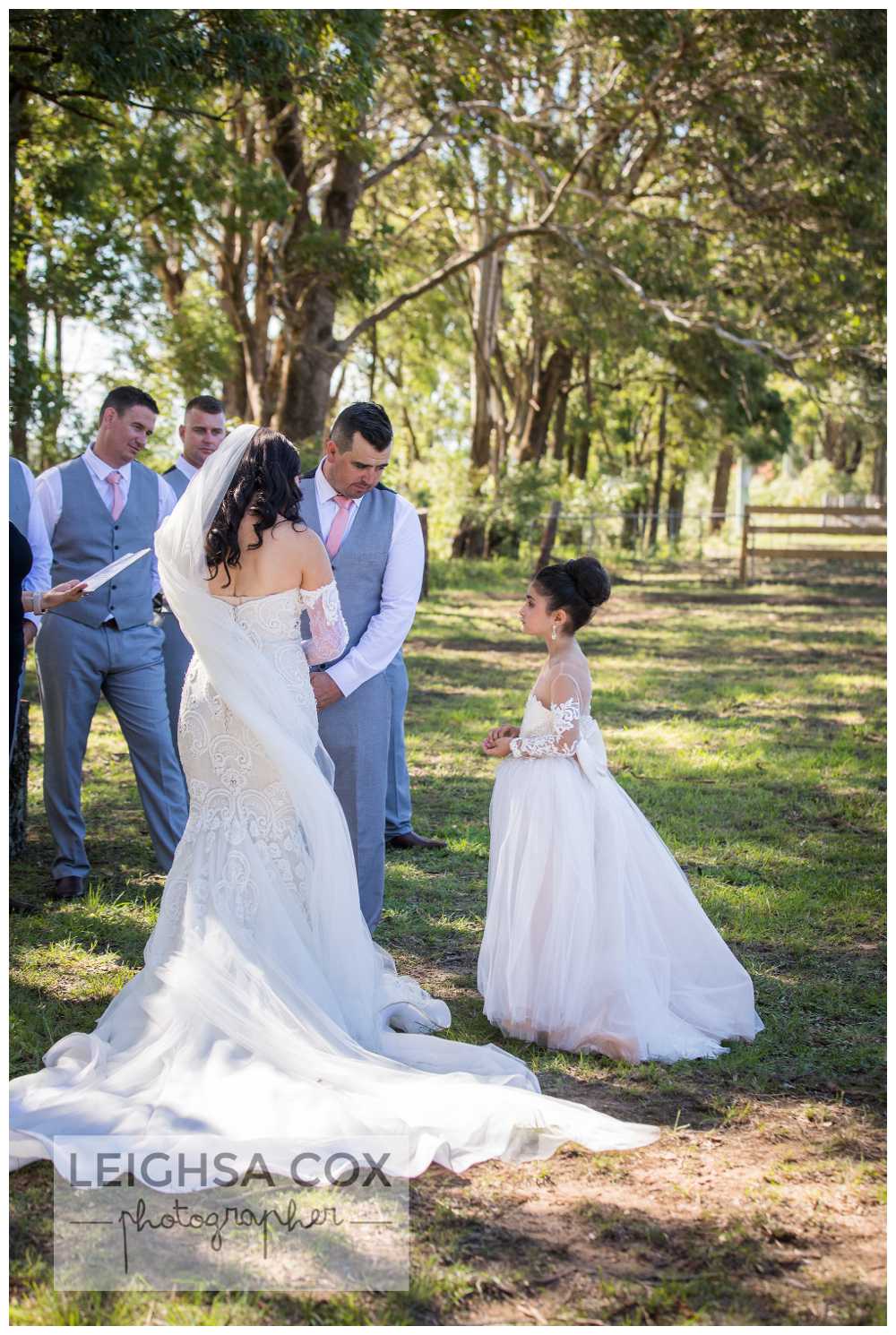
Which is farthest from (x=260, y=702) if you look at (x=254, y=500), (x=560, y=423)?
(x=560, y=423)

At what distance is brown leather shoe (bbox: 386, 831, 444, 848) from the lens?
738cm

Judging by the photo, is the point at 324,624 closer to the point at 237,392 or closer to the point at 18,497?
the point at 18,497

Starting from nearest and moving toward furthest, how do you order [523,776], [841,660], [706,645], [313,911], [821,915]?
[313,911] < [523,776] < [821,915] < [841,660] < [706,645]

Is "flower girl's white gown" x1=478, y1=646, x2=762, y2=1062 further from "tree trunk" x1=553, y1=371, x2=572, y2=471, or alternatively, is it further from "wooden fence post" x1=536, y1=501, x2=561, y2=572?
"tree trunk" x1=553, y1=371, x2=572, y2=471

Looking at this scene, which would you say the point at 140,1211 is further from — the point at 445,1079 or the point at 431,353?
the point at 431,353

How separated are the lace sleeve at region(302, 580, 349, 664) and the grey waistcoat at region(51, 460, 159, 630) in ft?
6.13

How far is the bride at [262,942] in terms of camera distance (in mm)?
3875

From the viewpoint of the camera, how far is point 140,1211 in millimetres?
3395

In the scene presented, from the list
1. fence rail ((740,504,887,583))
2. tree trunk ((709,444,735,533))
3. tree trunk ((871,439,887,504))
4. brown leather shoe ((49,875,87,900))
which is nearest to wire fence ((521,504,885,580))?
fence rail ((740,504,887,583))

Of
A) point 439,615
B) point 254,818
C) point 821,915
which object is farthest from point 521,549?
point 254,818

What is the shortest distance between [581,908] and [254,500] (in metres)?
1.90

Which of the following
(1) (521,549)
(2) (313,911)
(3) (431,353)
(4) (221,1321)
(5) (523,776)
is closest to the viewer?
(4) (221,1321)

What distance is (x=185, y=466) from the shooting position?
281 inches

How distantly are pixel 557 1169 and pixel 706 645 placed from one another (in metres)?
13.0
